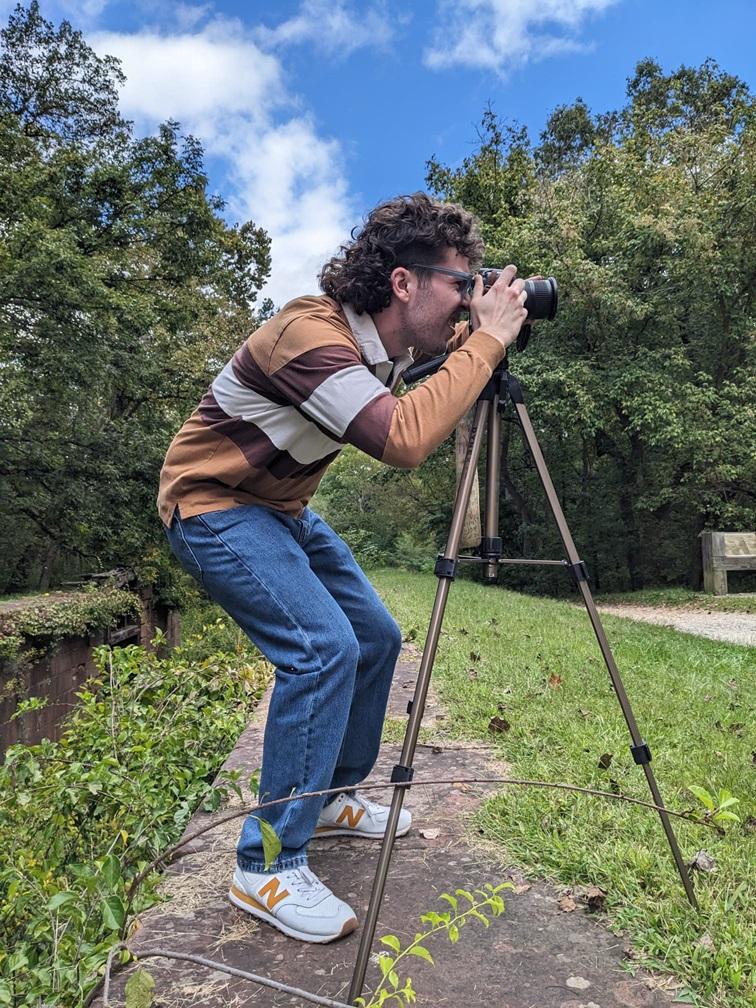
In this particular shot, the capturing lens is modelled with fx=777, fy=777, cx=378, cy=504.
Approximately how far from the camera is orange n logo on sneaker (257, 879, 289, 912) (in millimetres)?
1926

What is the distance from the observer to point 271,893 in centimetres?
194

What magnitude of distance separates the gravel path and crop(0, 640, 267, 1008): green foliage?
6.55 metres

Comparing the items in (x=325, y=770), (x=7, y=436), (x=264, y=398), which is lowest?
(x=325, y=770)

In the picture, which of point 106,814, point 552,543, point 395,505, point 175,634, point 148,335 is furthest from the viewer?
point 395,505

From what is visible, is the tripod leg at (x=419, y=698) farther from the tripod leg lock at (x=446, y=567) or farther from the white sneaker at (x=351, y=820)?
the white sneaker at (x=351, y=820)

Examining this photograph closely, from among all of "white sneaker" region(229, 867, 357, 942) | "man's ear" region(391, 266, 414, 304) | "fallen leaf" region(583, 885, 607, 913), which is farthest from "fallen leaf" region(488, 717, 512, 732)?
"man's ear" region(391, 266, 414, 304)

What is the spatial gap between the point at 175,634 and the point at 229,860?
20588 mm

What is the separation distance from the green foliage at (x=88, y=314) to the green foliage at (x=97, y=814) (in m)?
11.1

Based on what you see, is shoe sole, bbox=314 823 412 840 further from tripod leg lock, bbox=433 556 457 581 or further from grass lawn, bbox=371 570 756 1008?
tripod leg lock, bbox=433 556 457 581

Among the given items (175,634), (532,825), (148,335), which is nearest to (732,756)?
(532,825)

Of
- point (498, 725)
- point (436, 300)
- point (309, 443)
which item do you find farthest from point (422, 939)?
point (498, 725)

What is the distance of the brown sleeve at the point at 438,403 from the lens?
180 centimetres

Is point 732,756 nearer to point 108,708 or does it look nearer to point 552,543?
point 108,708

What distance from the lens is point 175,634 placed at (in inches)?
869
